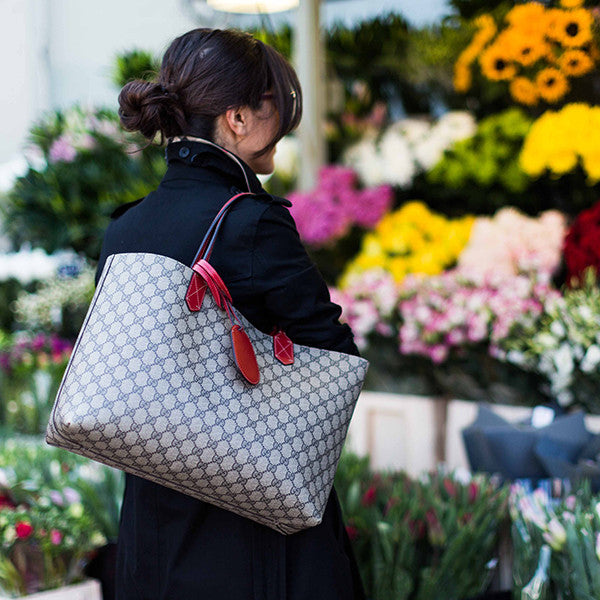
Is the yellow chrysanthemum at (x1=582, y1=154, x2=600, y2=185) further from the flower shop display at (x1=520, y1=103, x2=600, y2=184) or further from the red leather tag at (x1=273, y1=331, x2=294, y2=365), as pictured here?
the red leather tag at (x1=273, y1=331, x2=294, y2=365)

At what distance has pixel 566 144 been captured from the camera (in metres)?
2.80

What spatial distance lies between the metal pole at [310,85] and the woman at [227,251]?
2368 millimetres

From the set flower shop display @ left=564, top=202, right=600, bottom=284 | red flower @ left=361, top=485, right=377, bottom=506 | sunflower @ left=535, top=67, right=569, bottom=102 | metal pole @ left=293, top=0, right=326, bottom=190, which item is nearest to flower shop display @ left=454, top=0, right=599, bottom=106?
sunflower @ left=535, top=67, right=569, bottom=102

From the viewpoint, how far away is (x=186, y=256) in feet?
3.98

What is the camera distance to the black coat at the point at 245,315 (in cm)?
Answer: 119

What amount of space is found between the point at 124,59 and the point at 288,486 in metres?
3.32

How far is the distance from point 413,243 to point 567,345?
98cm

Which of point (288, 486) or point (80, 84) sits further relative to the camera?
point (80, 84)

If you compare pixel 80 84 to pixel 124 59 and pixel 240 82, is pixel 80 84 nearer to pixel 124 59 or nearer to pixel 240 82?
pixel 124 59

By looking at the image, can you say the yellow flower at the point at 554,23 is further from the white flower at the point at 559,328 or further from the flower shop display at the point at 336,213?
the white flower at the point at 559,328

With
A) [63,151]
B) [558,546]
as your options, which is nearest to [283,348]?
[558,546]

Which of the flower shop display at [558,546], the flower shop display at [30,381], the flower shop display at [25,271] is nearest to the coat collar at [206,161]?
the flower shop display at [558,546]

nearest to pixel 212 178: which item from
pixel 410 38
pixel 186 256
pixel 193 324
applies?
pixel 186 256

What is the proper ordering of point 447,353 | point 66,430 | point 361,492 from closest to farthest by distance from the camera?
1. point 66,430
2. point 361,492
3. point 447,353
